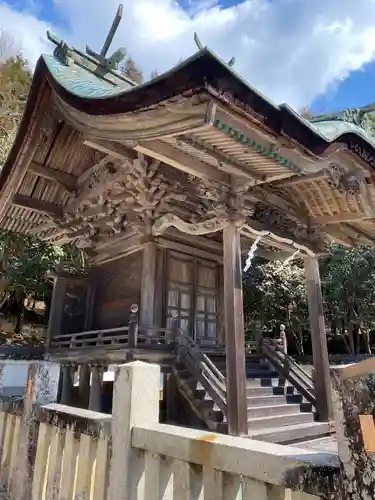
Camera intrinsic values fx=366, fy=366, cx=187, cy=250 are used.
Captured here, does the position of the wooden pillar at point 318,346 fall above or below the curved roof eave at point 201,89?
below

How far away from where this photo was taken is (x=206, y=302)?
29.0 ft

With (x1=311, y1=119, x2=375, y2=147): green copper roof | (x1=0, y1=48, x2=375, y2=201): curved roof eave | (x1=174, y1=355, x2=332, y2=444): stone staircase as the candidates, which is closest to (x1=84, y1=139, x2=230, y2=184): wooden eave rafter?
(x1=0, y1=48, x2=375, y2=201): curved roof eave

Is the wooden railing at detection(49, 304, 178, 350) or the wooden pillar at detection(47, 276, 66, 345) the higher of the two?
the wooden pillar at detection(47, 276, 66, 345)

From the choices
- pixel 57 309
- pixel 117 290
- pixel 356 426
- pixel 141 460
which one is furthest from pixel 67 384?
pixel 356 426

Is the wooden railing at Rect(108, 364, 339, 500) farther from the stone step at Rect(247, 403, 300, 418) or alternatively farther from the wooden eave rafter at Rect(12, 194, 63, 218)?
the wooden eave rafter at Rect(12, 194, 63, 218)

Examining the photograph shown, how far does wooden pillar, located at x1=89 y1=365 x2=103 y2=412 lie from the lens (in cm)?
715

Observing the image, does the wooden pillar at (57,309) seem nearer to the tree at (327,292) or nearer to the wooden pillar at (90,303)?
the wooden pillar at (90,303)

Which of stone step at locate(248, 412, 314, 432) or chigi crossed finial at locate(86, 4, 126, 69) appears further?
chigi crossed finial at locate(86, 4, 126, 69)

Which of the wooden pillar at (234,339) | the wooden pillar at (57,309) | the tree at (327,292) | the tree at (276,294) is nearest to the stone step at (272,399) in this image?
the wooden pillar at (234,339)

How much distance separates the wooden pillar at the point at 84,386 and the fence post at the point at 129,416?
6.22 metres

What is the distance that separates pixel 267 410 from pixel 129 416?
4.78 m

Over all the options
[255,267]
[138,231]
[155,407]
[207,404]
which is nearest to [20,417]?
[155,407]

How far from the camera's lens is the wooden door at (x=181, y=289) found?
8.09 metres

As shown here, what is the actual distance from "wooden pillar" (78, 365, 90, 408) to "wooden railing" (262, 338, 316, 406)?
4.12m
